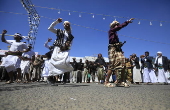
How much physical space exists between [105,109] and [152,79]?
7792 millimetres

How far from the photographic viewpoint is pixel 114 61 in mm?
3674

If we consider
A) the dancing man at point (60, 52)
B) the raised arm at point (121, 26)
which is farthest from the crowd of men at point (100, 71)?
the raised arm at point (121, 26)

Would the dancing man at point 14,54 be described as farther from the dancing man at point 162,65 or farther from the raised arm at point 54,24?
the dancing man at point 162,65

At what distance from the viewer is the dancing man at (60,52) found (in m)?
3.91

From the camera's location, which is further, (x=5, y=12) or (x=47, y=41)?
(x=5, y=12)

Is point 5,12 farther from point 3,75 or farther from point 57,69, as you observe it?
point 57,69

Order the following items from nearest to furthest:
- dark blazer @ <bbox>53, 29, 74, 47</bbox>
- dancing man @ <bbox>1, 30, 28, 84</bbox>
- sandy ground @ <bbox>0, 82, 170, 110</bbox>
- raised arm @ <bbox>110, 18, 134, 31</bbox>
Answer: sandy ground @ <bbox>0, 82, 170, 110</bbox> → raised arm @ <bbox>110, 18, 134, 31</bbox> → dark blazer @ <bbox>53, 29, 74, 47</bbox> → dancing man @ <bbox>1, 30, 28, 84</bbox>

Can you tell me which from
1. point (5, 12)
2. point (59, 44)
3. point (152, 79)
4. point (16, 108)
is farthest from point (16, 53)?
point (5, 12)

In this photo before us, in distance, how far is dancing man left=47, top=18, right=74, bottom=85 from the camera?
3.91 m

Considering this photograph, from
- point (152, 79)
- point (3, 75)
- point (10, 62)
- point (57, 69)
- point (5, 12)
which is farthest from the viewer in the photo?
point (5, 12)

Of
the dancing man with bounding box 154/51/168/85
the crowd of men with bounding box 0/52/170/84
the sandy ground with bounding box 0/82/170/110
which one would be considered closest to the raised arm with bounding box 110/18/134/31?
the sandy ground with bounding box 0/82/170/110

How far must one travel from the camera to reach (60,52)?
158 inches

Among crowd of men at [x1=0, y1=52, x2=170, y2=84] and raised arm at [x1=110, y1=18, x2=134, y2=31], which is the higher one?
raised arm at [x1=110, y1=18, x2=134, y2=31]

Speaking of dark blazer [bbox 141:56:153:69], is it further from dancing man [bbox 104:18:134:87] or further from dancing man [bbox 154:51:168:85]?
dancing man [bbox 104:18:134:87]
